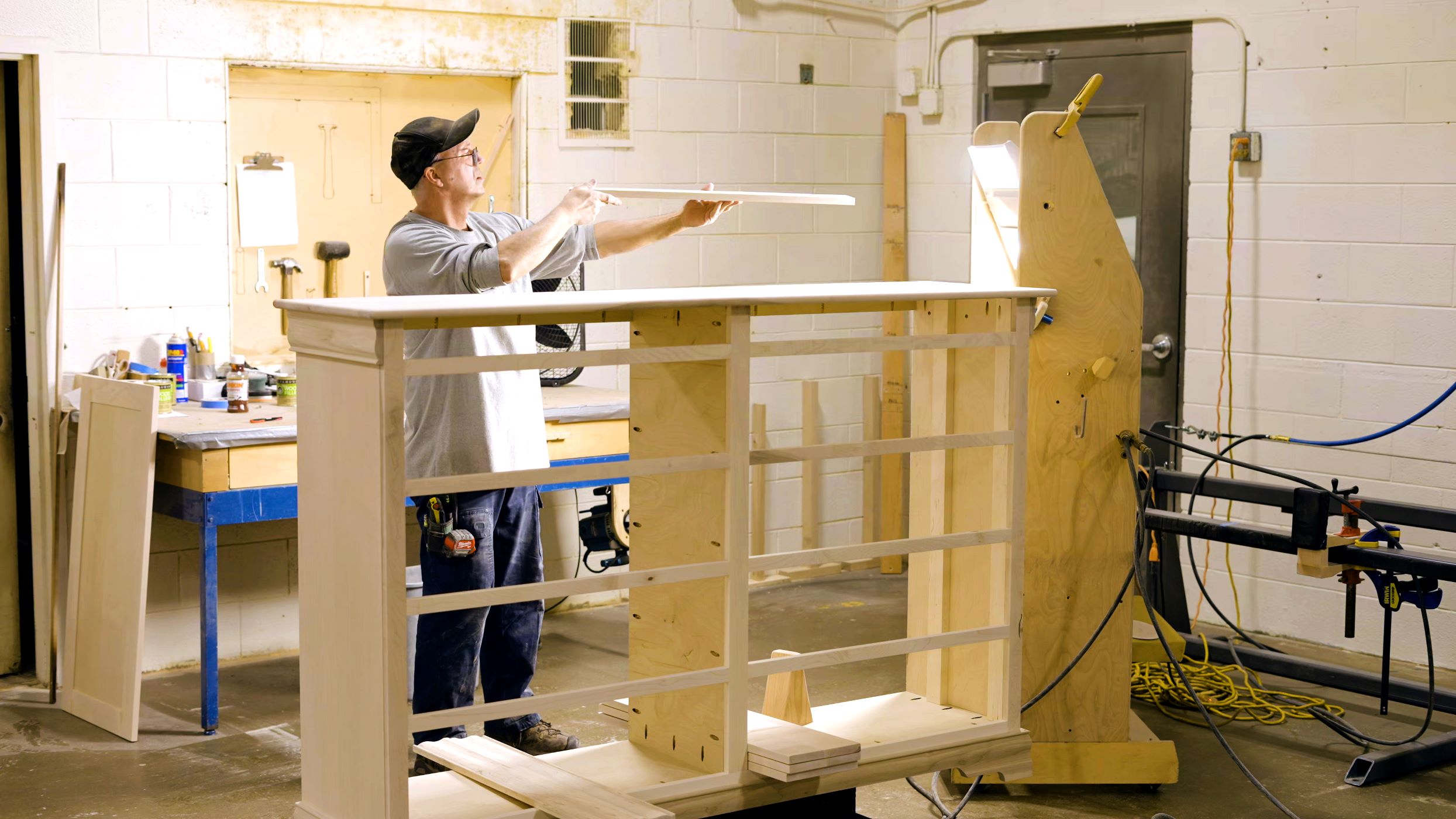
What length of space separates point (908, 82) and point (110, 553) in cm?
363

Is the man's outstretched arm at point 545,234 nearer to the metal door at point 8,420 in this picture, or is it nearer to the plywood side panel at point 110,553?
the plywood side panel at point 110,553

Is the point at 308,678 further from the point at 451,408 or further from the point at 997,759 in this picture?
the point at 997,759

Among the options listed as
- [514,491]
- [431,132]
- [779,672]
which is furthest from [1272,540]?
[431,132]

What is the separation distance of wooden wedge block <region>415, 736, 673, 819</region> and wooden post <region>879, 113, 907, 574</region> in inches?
143

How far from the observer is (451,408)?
323 centimetres

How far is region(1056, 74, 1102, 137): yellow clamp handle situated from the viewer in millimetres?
3143

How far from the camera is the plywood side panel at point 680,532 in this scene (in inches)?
98.4

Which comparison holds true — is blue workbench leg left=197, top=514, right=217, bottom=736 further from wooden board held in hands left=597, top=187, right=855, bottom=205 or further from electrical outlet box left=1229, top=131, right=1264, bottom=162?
electrical outlet box left=1229, top=131, right=1264, bottom=162

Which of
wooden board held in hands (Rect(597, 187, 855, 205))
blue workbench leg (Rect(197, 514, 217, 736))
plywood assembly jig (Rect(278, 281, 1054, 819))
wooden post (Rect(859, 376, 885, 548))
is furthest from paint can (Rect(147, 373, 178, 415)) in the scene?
wooden post (Rect(859, 376, 885, 548))

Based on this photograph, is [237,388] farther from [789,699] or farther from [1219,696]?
[1219,696]

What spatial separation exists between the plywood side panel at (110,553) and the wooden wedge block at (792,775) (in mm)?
2207

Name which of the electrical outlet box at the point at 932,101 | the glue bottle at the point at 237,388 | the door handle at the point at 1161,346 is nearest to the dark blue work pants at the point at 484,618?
the glue bottle at the point at 237,388

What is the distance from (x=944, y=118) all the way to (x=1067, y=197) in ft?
8.81

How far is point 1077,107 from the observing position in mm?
3260
